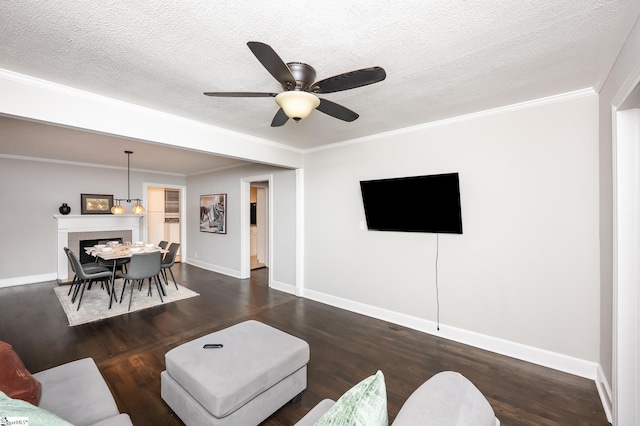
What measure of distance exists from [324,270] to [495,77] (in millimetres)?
3302

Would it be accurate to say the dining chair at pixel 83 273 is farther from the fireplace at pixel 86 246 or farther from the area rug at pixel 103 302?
the fireplace at pixel 86 246

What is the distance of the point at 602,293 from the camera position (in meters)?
2.34

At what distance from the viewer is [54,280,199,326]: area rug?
3801mm

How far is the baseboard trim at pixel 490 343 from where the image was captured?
2.52m

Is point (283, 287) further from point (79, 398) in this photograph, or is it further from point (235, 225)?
point (79, 398)

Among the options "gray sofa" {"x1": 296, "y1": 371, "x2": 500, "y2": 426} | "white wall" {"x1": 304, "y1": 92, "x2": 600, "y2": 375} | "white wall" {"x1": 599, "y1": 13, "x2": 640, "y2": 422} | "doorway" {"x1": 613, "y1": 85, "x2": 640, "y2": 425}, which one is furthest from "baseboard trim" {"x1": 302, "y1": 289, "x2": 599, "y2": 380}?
"gray sofa" {"x1": 296, "y1": 371, "x2": 500, "y2": 426}

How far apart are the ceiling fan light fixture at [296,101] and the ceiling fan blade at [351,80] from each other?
91 mm

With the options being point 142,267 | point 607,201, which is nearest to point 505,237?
point 607,201

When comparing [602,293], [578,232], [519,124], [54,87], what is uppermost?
[54,87]

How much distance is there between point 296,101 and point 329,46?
454mm

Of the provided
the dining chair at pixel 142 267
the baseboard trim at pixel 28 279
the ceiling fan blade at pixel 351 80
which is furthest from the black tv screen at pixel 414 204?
the baseboard trim at pixel 28 279

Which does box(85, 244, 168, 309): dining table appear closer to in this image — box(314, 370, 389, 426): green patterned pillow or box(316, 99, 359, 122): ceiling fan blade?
box(316, 99, 359, 122): ceiling fan blade

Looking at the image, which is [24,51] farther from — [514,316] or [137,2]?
[514,316]

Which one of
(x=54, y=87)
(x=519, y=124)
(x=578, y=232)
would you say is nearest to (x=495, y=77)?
(x=519, y=124)
